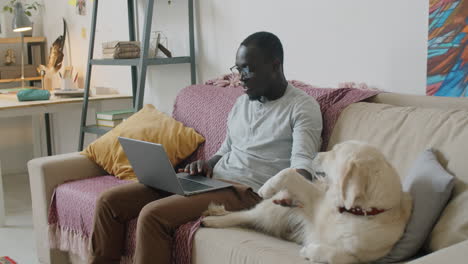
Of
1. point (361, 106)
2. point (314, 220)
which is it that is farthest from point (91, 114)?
point (314, 220)

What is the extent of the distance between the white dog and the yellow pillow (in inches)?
41.0

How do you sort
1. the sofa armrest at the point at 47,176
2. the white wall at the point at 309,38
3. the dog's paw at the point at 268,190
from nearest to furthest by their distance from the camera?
the dog's paw at the point at 268,190 < the white wall at the point at 309,38 < the sofa armrest at the point at 47,176

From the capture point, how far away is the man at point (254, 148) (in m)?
1.97

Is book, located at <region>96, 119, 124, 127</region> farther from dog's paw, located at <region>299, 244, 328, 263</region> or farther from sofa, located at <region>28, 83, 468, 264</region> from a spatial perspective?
dog's paw, located at <region>299, 244, 328, 263</region>

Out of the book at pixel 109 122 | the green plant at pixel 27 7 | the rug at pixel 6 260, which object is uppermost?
the green plant at pixel 27 7

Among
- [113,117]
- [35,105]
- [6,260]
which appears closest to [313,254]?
[6,260]

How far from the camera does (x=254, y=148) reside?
212cm

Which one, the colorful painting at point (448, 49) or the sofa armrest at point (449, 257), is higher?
the colorful painting at point (448, 49)

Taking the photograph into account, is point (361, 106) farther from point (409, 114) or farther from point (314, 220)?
point (314, 220)

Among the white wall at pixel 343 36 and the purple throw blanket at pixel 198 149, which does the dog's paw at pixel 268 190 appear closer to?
the purple throw blanket at pixel 198 149

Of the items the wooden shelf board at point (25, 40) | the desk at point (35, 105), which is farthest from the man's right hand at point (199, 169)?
the wooden shelf board at point (25, 40)

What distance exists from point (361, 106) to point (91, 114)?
287 centimetres

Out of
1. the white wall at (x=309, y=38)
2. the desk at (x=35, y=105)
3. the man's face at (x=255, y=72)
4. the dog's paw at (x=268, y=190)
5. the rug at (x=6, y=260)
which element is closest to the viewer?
the dog's paw at (x=268, y=190)

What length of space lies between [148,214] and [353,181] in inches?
30.3
